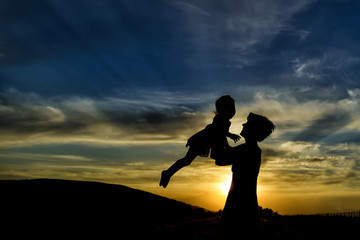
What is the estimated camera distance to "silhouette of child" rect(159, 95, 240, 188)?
283 inches

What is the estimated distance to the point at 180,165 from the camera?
723 centimetres

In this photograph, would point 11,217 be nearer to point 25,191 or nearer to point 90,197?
point 25,191

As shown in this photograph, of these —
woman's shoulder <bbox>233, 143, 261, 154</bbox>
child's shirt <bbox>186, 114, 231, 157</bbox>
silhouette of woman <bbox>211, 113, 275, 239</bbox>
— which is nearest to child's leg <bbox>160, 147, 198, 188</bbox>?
child's shirt <bbox>186, 114, 231, 157</bbox>

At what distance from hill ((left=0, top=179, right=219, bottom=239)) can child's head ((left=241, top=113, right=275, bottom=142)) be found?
6.66 meters

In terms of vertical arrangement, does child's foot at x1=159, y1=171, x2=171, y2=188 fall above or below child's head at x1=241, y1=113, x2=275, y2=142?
below

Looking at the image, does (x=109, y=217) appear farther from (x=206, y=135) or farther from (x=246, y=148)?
(x=246, y=148)

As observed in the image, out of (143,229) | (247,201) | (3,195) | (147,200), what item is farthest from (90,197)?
(247,201)

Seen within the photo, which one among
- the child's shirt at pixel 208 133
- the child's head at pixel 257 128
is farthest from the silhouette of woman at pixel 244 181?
the child's shirt at pixel 208 133

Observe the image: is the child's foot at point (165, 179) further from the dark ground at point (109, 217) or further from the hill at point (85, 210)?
the hill at point (85, 210)

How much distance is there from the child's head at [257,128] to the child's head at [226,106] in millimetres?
1422

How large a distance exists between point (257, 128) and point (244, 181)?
3.27 ft

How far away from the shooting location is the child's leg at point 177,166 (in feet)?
23.8

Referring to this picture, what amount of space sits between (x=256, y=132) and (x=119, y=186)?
1299 cm

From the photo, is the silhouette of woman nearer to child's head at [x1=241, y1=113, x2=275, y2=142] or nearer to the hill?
child's head at [x1=241, y1=113, x2=275, y2=142]
